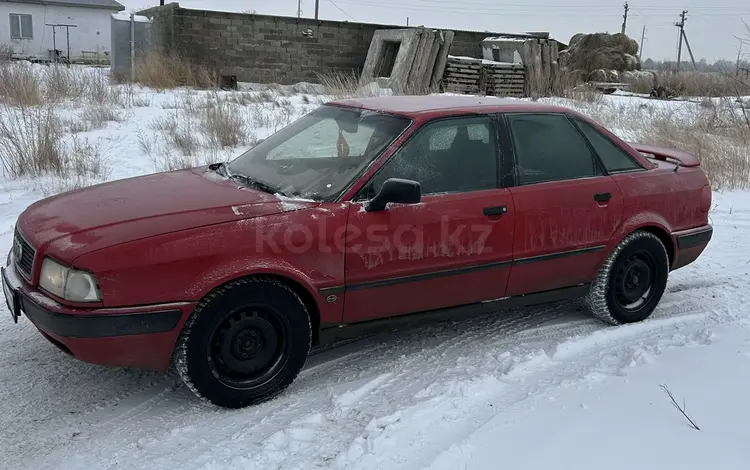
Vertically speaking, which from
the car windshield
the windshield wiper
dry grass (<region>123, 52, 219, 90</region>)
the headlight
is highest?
dry grass (<region>123, 52, 219, 90</region>)

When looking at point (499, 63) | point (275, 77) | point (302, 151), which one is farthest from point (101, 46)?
point (302, 151)

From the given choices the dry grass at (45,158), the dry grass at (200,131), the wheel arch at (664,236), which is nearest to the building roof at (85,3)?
the dry grass at (200,131)

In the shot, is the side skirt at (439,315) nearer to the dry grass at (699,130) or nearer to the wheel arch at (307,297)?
the wheel arch at (307,297)

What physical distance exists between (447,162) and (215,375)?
1.79m

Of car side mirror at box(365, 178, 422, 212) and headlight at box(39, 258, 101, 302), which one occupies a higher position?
car side mirror at box(365, 178, 422, 212)

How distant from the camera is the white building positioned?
39156 mm

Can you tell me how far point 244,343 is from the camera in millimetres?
3389

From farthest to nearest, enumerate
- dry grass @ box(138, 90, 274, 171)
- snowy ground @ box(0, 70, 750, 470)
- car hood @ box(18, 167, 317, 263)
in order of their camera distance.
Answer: dry grass @ box(138, 90, 274, 171), car hood @ box(18, 167, 317, 263), snowy ground @ box(0, 70, 750, 470)

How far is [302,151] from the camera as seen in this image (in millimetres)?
4320

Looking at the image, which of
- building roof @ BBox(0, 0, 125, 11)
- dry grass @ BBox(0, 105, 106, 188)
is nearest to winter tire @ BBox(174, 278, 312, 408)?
dry grass @ BBox(0, 105, 106, 188)

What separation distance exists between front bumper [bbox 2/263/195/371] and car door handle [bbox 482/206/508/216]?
1.77m

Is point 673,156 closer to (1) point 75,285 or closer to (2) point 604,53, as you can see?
(1) point 75,285

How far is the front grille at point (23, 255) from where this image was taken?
3361mm

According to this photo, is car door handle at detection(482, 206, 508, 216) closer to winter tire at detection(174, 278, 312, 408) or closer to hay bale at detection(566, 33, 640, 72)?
winter tire at detection(174, 278, 312, 408)
